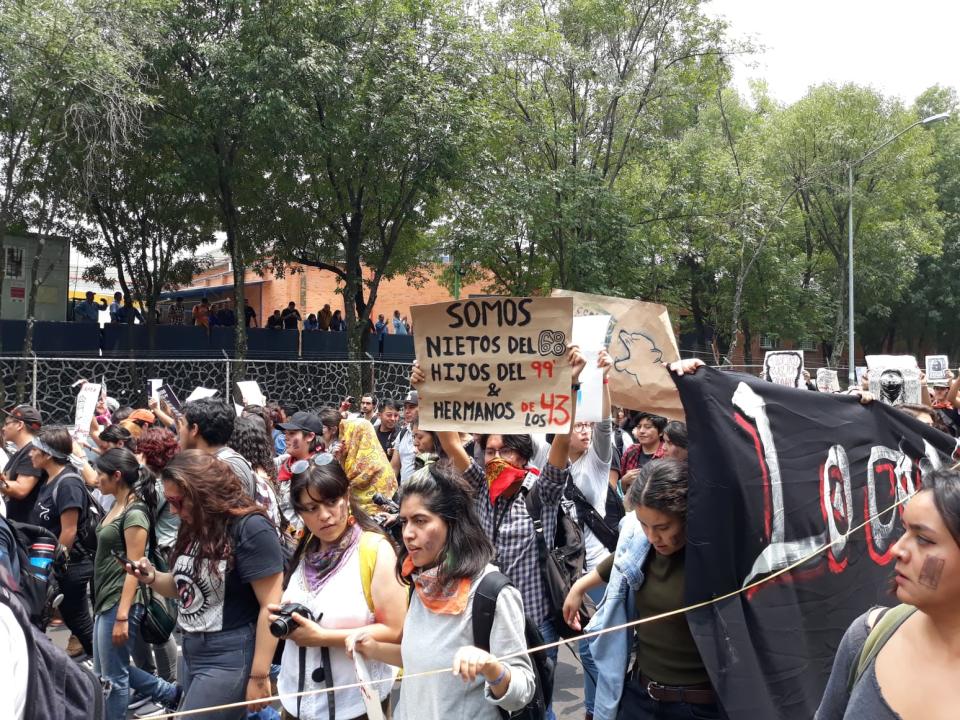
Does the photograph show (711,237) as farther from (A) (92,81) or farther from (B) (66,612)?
(B) (66,612)

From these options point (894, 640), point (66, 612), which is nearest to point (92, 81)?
point (66, 612)

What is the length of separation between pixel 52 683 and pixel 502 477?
2796 mm

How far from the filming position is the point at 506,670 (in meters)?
2.94

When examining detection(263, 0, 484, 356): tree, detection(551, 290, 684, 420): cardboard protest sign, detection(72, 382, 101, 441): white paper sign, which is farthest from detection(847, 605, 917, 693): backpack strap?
detection(263, 0, 484, 356): tree

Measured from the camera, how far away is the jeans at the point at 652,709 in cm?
333

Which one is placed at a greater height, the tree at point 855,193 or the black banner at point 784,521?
the tree at point 855,193

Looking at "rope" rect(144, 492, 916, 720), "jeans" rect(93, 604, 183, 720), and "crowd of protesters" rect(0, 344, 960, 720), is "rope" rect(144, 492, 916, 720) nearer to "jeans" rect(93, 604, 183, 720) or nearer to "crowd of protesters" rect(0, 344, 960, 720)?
"crowd of protesters" rect(0, 344, 960, 720)

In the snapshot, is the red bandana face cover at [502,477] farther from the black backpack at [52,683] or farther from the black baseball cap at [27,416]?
the black baseball cap at [27,416]

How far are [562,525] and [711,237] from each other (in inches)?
989

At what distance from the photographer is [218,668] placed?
3.91 m

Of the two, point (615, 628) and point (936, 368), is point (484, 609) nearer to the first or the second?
point (615, 628)

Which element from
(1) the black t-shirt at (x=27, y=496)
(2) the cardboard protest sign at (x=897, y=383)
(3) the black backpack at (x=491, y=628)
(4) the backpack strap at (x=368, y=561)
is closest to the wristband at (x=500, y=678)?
(3) the black backpack at (x=491, y=628)

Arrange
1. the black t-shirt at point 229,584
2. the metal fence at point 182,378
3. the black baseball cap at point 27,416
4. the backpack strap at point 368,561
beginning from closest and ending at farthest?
the backpack strap at point 368,561 → the black t-shirt at point 229,584 → the black baseball cap at point 27,416 → the metal fence at point 182,378

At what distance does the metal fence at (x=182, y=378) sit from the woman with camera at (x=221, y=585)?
11.5 meters
